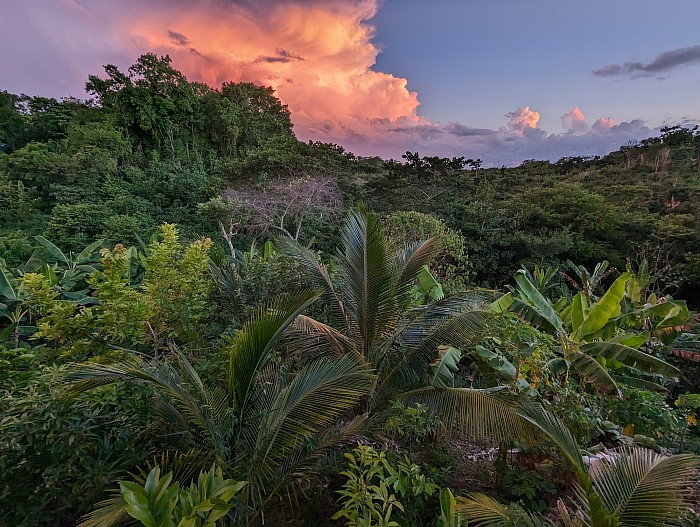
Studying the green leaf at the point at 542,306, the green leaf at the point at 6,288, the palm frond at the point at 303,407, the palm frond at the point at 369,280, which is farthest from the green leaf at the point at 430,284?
the green leaf at the point at 6,288

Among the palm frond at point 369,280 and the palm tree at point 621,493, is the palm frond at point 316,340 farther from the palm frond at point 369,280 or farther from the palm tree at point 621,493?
the palm tree at point 621,493

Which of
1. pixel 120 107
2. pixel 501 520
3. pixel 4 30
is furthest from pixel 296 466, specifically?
pixel 120 107

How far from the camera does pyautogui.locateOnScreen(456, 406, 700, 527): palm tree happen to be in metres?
1.70

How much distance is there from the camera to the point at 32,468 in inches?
83.0

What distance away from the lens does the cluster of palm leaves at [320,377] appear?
7.47ft

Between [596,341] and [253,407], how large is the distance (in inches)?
173

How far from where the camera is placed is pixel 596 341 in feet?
14.9

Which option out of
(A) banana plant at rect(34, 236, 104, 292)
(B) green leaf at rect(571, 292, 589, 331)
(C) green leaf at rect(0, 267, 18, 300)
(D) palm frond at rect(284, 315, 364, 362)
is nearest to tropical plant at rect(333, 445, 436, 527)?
(D) palm frond at rect(284, 315, 364, 362)

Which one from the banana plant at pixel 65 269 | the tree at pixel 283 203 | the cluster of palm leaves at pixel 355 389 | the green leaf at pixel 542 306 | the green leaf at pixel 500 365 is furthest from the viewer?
the tree at pixel 283 203

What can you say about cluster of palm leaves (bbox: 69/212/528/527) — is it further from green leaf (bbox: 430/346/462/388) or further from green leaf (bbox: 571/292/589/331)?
green leaf (bbox: 571/292/589/331)

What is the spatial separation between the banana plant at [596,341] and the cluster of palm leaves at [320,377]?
1239 mm

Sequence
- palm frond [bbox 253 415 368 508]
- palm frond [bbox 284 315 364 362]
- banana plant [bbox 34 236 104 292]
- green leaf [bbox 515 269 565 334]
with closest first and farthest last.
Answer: palm frond [bbox 253 415 368 508]
palm frond [bbox 284 315 364 362]
green leaf [bbox 515 269 565 334]
banana plant [bbox 34 236 104 292]

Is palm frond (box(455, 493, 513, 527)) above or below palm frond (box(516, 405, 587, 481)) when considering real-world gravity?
below

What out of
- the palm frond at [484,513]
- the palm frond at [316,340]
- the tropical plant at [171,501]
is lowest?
the palm frond at [484,513]
